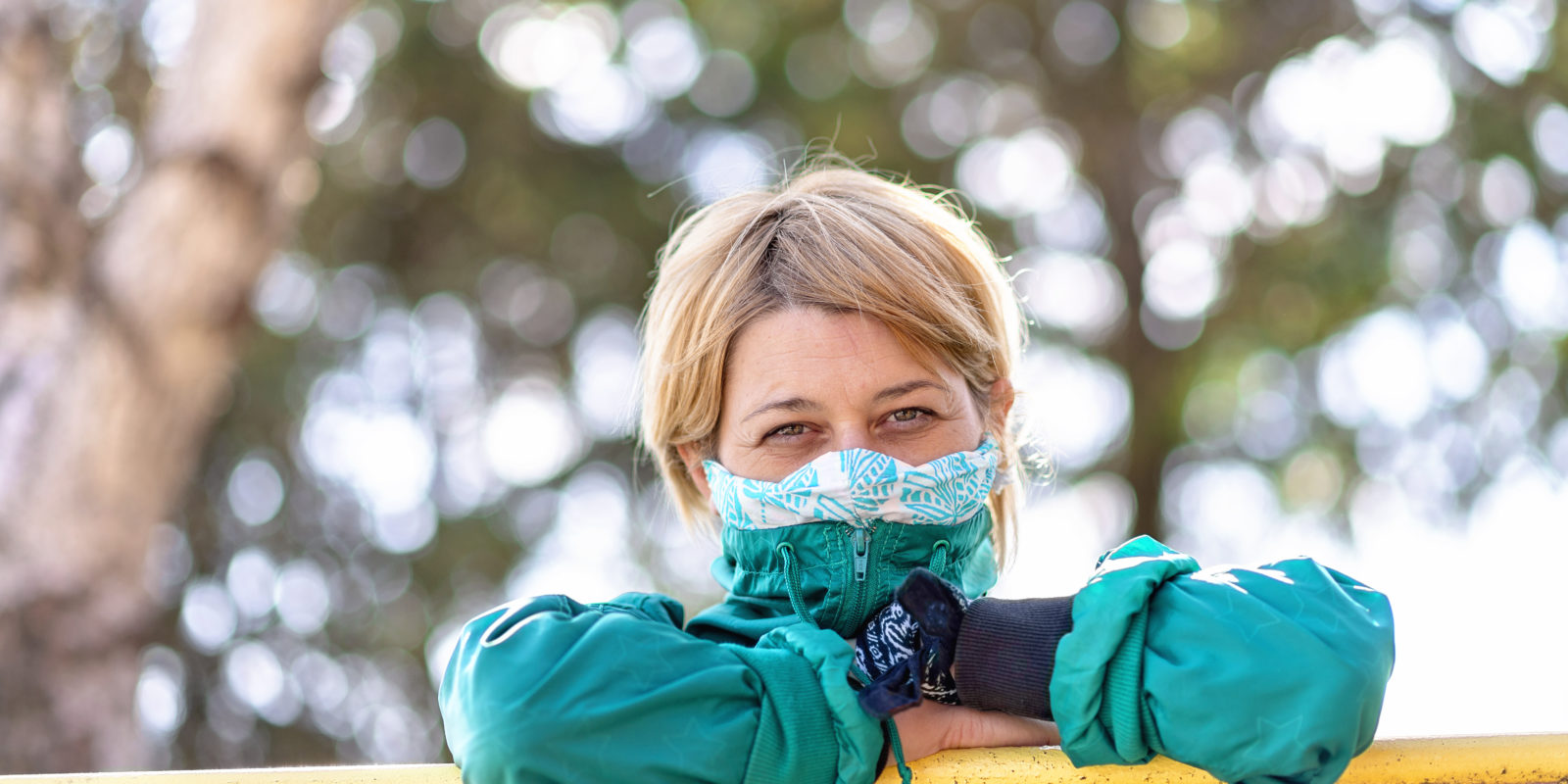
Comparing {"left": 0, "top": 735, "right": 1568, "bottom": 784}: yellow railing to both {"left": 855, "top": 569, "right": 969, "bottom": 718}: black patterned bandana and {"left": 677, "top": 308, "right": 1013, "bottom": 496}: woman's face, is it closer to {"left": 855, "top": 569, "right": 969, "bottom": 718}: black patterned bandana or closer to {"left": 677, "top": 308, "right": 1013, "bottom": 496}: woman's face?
{"left": 855, "top": 569, "right": 969, "bottom": 718}: black patterned bandana

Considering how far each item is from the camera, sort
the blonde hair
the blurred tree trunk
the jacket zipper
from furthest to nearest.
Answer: the blurred tree trunk → the blonde hair → the jacket zipper

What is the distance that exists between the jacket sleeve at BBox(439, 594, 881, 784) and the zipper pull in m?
0.29

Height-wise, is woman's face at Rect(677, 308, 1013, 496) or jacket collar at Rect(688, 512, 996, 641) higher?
woman's face at Rect(677, 308, 1013, 496)

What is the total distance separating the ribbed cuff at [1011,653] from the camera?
151 cm

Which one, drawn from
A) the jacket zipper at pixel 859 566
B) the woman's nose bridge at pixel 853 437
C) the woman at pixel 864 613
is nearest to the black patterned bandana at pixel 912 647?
the woman at pixel 864 613

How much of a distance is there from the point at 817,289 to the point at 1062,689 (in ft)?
2.52

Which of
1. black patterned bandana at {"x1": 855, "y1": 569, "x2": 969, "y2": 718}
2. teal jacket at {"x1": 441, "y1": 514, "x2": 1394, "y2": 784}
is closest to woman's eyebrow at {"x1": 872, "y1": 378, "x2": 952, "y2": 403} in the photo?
black patterned bandana at {"x1": 855, "y1": 569, "x2": 969, "y2": 718}

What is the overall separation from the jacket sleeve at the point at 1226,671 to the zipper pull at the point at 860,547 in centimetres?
42

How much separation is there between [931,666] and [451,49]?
712 centimetres

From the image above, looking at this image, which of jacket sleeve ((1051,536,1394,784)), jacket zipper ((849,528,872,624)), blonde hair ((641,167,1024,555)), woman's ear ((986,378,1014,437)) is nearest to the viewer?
jacket sleeve ((1051,536,1394,784))

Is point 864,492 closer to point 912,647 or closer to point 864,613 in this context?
point 864,613

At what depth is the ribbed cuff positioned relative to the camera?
1.51 m

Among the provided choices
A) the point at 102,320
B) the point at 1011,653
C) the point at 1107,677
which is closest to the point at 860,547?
the point at 1011,653

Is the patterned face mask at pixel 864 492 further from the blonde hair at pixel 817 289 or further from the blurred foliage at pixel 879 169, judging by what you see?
the blurred foliage at pixel 879 169
